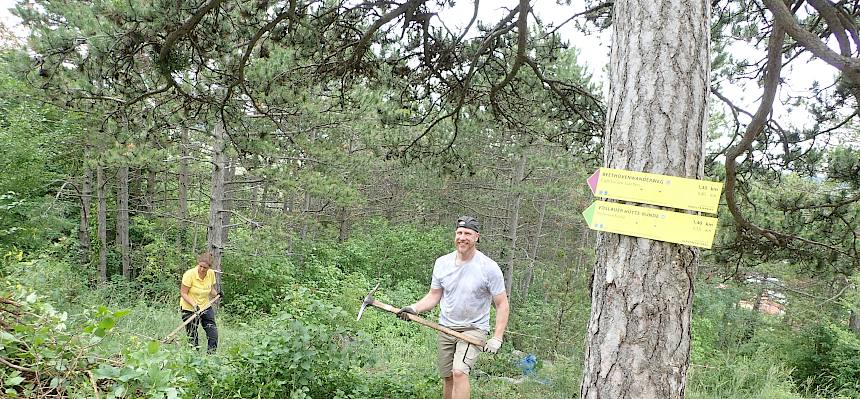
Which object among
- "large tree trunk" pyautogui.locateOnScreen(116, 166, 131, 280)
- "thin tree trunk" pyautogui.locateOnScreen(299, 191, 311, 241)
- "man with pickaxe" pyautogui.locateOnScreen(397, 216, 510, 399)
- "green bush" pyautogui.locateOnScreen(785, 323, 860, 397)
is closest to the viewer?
"man with pickaxe" pyautogui.locateOnScreen(397, 216, 510, 399)

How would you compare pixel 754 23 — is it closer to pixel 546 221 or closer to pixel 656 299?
pixel 656 299

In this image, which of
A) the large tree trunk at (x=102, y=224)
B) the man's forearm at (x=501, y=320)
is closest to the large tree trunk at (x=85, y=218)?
the large tree trunk at (x=102, y=224)

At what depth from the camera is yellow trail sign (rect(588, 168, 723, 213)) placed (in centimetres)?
159

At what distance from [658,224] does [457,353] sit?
2.02 m

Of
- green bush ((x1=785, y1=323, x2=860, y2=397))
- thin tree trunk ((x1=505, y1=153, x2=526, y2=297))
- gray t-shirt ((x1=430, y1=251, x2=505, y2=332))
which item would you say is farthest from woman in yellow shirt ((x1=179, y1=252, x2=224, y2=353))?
green bush ((x1=785, y1=323, x2=860, y2=397))

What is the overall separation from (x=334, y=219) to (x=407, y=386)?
1577cm

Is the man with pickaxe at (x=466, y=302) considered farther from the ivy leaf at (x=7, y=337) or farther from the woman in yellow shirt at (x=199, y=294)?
the woman in yellow shirt at (x=199, y=294)

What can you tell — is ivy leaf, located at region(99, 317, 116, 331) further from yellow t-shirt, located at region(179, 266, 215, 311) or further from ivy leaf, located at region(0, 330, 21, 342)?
yellow t-shirt, located at region(179, 266, 215, 311)

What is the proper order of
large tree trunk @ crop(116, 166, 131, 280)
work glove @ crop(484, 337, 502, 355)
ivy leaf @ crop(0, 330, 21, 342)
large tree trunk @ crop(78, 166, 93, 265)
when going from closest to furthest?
ivy leaf @ crop(0, 330, 21, 342)
work glove @ crop(484, 337, 502, 355)
large tree trunk @ crop(78, 166, 93, 265)
large tree trunk @ crop(116, 166, 131, 280)

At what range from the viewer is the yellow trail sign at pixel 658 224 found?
62.2 inches

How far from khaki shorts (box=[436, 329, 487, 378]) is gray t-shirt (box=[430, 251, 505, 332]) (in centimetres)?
9

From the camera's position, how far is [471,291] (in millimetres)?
3322

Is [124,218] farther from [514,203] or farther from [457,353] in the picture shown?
[457,353]

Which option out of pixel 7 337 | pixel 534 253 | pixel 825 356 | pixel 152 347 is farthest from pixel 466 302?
pixel 534 253
